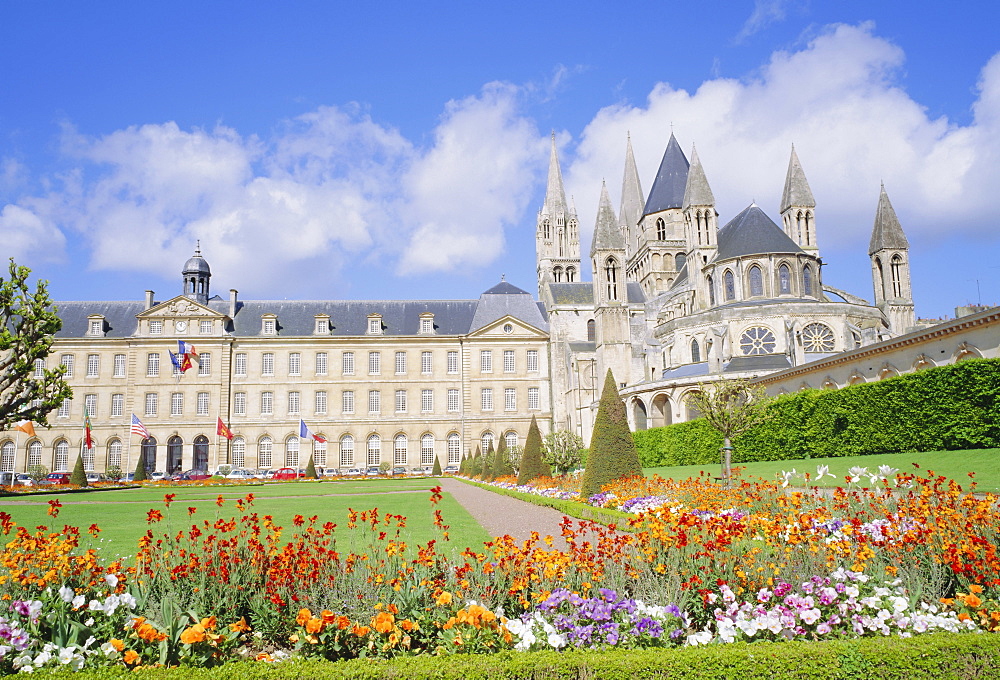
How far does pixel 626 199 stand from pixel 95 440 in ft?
148

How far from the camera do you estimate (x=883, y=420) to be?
20.2 m

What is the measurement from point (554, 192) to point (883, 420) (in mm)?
43320

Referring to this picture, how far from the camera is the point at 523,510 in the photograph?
15.4 metres

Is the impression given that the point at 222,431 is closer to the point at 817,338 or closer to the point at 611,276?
the point at 611,276

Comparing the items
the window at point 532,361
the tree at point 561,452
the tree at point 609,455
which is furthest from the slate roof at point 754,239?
the tree at point 609,455

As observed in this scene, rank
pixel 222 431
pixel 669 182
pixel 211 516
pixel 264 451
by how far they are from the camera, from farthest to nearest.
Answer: pixel 669 182, pixel 264 451, pixel 222 431, pixel 211 516

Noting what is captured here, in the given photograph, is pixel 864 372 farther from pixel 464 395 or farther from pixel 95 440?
pixel 95 440

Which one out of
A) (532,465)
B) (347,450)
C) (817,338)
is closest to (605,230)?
(817,338)

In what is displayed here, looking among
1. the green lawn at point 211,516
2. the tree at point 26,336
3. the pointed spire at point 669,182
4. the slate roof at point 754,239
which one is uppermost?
the pointed spire at point 669,182

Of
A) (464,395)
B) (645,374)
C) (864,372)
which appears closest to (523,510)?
(864,372)

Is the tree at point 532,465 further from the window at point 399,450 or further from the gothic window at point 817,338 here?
the window at point 399,450

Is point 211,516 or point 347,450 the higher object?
point 347,450

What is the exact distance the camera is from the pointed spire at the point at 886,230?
41.1 metres

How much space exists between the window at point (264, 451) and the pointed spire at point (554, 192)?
2818 centimetres
